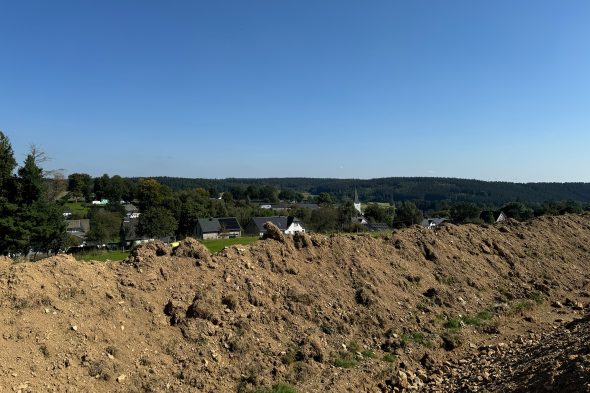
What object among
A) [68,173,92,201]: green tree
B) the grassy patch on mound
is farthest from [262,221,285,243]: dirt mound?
[68,173,92,201]: green tree

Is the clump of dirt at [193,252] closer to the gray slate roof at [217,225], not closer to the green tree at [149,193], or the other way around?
the gray slate roof at [217,225]

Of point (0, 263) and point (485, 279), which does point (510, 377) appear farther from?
point (0, 263)

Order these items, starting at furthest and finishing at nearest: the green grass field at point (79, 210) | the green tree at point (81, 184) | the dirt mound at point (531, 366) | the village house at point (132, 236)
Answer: the green tree at point (81, 184)
the green grass field at point (79, 210)
the village house at point (132, 236)
the dirt mound at point (531, 366)

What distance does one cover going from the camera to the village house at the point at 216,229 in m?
58.2

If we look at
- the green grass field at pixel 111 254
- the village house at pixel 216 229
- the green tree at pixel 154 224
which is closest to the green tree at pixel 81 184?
the village house at pixel 216 229

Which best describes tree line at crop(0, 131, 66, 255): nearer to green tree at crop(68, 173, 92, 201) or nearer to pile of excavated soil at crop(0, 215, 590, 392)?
→ pile of excavated soil at crop(0, 215, 590, 392)

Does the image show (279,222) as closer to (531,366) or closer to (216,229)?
(216,229)

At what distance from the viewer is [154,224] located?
47.9 m

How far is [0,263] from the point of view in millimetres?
8805

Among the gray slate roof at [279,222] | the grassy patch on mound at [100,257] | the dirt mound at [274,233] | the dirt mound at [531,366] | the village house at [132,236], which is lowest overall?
the village house at [132,236]

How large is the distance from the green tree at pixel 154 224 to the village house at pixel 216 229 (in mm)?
7897

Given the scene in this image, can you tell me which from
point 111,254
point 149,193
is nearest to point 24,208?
point 111,254

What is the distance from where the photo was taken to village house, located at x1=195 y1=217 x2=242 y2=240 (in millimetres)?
58156

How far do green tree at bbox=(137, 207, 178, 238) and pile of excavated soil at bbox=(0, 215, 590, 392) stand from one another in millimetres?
38741
